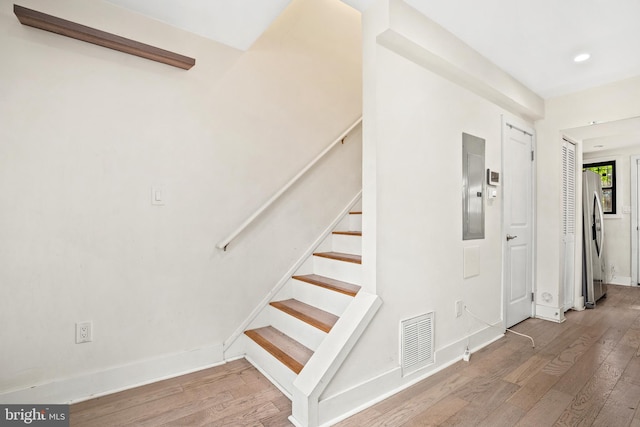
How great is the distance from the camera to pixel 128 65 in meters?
2.06

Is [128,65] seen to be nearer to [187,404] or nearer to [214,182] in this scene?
[214,182]

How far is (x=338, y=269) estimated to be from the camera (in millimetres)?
2631

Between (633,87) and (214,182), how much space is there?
414 cm

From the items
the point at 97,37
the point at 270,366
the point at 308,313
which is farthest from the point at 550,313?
the point at 97,37

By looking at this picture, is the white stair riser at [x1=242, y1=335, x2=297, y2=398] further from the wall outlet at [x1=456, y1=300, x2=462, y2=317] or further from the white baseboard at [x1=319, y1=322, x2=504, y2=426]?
the wall outlet at [x1=456, y1=300, x2=462, y2=317]

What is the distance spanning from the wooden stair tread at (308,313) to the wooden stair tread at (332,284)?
0.19 meters

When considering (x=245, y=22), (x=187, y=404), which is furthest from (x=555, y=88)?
(x=187, y=404)

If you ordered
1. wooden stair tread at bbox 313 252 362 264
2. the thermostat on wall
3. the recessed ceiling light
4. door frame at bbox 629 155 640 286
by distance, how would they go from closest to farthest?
wooden stair tread at bbox 313 252 362 264, the recessed ceiling light, the thermostat on wall, door frame at bbox 629 155 640 286

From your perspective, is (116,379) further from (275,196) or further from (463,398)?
(463,398)

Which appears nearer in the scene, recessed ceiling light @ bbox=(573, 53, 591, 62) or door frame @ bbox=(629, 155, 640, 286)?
recessed ceiling light @ bbox=(573, 53, 591, 62)

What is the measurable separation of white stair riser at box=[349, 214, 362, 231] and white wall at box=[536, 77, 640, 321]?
222cm

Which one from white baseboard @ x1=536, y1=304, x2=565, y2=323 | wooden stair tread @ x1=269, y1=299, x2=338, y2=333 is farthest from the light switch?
white baseboard @ x1=536, y1=304, x2=565, y2=323

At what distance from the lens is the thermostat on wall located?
293 centimetres

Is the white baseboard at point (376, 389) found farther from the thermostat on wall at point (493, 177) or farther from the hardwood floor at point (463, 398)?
the thermostat on wall at point (493, 177)
